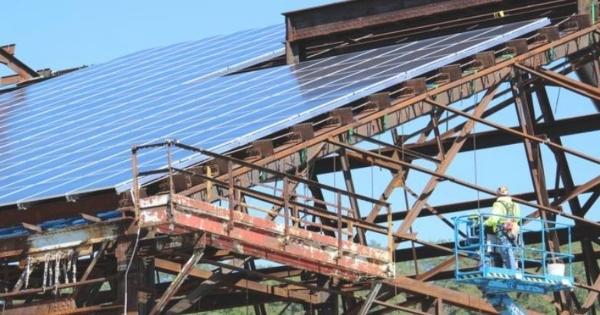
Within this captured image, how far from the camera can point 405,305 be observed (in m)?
28.7

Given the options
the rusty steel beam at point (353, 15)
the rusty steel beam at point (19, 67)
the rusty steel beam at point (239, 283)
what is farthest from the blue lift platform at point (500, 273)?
the rusty steel beam at point (19, 67)

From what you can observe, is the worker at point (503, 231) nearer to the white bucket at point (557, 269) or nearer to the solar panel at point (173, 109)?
the white bucket at point (557, 269)

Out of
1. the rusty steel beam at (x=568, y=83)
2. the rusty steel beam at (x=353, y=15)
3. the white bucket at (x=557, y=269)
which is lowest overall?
the white bucket at (x=557, y=269)

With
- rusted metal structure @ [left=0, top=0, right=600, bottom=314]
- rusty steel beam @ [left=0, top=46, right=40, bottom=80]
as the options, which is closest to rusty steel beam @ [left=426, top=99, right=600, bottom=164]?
rusted metal structure @ [left=0, top=0, right=600, bottom=314]

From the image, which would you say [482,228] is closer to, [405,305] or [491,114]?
[405,305]

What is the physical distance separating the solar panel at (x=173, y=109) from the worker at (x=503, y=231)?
4299 mm

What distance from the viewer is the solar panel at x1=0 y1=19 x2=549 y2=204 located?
1061 inches

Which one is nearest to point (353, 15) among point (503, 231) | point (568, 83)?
point (568, 83)

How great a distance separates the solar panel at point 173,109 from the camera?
88.4 ft

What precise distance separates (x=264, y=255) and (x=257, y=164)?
2880 mm

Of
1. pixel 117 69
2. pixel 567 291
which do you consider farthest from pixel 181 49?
pixel 567 291

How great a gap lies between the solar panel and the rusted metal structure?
448mm

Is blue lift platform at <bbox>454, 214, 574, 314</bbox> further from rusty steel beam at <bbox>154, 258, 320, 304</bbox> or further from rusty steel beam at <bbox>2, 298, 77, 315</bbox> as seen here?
rusty steel beam at <bbox>2, 298, 77, 315</bbox>

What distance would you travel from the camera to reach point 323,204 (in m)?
28.1
